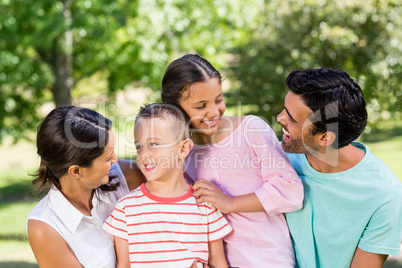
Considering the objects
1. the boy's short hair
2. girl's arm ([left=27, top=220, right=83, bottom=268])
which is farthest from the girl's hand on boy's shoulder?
girl's arm ([left=27, top=220, right=83, bottom=268])

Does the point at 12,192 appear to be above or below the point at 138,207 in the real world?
below

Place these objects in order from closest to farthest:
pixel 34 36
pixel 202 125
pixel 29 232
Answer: pixel 29 232, pixel 202 125, pixel 34 36

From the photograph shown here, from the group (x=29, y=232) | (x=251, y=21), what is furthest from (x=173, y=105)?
(x=251, y=21)

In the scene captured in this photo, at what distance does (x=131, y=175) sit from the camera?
285 cm

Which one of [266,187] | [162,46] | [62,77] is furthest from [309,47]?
[266,187]

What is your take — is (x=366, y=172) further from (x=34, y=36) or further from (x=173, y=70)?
(x=34, y=36)

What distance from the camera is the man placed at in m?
2.38

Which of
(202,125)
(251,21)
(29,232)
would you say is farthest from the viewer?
(251,21)

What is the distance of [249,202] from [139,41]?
8.01 metres

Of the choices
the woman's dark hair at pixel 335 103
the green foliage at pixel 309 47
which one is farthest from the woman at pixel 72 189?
the green foliage at pixel 309 47

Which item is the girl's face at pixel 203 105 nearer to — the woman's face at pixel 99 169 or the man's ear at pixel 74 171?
the woman's face at pixel 99 169

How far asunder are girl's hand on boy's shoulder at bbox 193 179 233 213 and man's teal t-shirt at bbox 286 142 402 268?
1.40 ft

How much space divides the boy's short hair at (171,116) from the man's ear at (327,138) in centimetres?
76

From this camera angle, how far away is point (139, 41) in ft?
32.6
